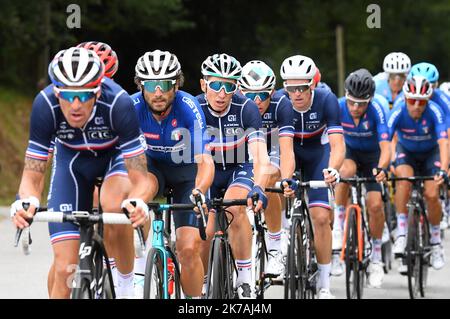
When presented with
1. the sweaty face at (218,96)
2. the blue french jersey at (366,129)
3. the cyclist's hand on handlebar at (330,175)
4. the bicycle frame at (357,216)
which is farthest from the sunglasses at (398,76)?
the sweaty face at (218,96)

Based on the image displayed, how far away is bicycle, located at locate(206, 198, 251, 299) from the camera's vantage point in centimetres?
819

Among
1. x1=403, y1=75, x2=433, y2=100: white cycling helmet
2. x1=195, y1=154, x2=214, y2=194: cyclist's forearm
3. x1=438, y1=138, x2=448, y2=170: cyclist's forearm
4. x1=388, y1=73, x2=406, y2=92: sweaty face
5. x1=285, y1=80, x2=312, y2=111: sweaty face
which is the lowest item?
x1=195, y1=154, x2=214, y2=194: cyclist's forearm

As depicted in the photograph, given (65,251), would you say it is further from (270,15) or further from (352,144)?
(270,15)

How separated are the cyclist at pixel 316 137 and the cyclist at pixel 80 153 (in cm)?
266

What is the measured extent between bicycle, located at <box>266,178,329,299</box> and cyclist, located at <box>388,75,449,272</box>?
2.50 metres

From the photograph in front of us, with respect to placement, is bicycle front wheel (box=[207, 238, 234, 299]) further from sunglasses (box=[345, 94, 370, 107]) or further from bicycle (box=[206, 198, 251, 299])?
sunglasses (box=[345, 94, 370, 107])

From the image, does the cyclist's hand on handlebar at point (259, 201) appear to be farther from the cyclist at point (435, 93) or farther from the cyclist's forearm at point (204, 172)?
the cyclist at point (435, 93)

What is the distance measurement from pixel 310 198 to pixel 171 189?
2.14 meters

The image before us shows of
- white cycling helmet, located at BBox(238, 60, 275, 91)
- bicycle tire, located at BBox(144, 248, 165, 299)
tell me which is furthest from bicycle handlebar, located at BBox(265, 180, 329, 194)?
bicycle tire, located at BBox(144, 248, 165, 299)

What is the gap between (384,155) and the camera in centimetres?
1180

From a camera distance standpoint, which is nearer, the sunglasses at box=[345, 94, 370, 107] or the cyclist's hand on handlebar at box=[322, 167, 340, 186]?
the cyclist's hand on handlebar at box=[322, 167, 340, 186]

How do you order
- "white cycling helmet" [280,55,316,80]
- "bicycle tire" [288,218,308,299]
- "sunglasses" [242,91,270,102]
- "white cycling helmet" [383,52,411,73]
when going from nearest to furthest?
"bicycle tire" [288,218,308,299] < "sunglasses" [242,91,270,102] < "white cycling helmet" [280,55,316,80] < "white cycling helmet" [383,52,411,73]

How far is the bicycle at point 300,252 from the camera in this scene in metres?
9.38

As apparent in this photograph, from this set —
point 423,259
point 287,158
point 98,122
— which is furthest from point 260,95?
point 98,122
